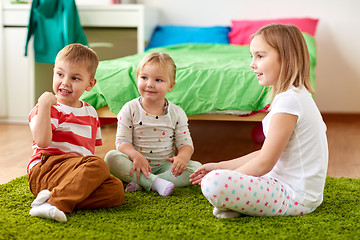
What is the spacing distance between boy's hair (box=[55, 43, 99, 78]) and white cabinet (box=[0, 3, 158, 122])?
1.69 meters

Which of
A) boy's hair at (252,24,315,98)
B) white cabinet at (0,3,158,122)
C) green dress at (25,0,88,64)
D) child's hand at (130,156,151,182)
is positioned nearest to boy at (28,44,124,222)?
child's hand at (130,156,151,182)

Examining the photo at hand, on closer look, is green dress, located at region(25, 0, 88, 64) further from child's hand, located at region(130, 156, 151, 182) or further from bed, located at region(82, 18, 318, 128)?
child's hand, located at region(130, 156, 151, 182)

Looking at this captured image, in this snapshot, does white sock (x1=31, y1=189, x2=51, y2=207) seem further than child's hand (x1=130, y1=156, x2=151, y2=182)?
No

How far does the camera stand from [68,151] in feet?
Answer: 5.33

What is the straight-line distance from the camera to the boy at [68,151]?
4.71 feet

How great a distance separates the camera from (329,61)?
3.82 metres

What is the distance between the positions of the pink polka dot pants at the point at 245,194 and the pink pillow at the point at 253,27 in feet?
7.71

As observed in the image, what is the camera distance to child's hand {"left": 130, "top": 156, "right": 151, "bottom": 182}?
5.83 feet

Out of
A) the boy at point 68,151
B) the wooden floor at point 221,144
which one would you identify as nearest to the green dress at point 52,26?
the wooden floor at point 221,144

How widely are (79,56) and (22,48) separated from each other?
74.8 inches

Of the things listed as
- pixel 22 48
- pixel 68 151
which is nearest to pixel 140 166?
pixel 68 151

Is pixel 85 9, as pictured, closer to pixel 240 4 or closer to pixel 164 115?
pixel 240 4

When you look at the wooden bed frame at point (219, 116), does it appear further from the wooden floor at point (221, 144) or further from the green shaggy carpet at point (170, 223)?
the green shaggy carpet at point (170, 223)

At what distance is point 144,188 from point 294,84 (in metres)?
0.67
